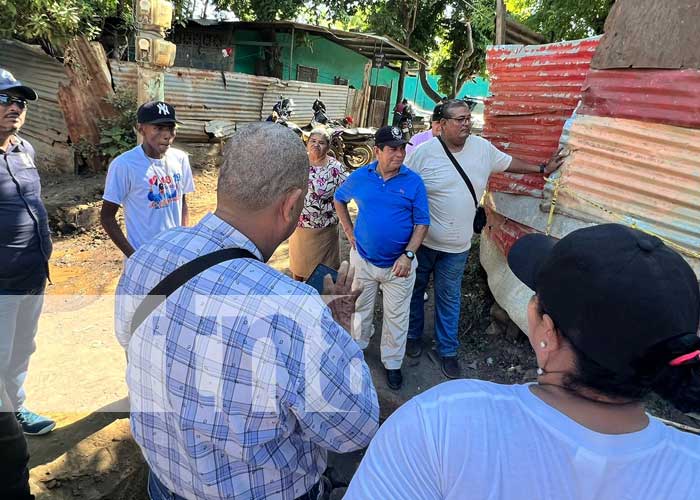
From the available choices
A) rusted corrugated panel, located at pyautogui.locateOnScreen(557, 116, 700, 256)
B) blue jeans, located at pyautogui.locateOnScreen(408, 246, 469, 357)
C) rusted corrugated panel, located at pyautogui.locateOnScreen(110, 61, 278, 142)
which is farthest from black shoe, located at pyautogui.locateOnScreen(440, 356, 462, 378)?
rusted corrugated panel, located at pyautogui.locateOnScreen(110, 61, 278, 142)

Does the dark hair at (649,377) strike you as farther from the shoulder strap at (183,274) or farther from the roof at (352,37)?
the roof at (352,37)

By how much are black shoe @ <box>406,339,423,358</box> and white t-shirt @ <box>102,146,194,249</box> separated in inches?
84.9

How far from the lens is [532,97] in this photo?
366 centimetres

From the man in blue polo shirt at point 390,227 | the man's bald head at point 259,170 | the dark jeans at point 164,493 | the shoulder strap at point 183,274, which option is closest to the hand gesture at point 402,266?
the man in blue polo shirt at point 390,227

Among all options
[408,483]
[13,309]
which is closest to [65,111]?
[13,309]

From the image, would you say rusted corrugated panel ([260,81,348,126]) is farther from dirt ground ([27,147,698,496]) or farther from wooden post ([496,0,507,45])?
wooden post ([496,0,507,45])

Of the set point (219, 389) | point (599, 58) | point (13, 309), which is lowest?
point (13, 309)

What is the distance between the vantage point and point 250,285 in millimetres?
1108

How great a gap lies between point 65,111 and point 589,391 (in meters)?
9.09

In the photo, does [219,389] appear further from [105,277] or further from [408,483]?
[105,277]

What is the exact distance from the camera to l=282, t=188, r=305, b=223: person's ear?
1.29 metres

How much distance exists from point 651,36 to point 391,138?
1.58 metres

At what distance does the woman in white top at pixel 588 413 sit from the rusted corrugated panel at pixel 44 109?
29.4 ft

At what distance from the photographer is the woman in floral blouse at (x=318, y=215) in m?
3.97
